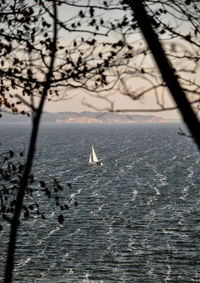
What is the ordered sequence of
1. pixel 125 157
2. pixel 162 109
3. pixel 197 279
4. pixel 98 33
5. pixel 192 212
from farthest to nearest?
pixel 125 157
pixel 192 212
pixel 197 279
pixel 98 33
pixel 162 109

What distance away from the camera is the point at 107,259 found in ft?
204

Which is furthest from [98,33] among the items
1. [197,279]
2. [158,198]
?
[158,198]

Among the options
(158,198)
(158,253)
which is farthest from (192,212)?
(158,253)

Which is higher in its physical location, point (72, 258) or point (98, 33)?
point (98, 33)

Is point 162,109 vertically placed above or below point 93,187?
above

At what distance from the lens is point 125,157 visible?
536 ft

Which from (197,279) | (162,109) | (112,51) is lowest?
(197,279)

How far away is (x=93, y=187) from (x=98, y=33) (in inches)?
3652

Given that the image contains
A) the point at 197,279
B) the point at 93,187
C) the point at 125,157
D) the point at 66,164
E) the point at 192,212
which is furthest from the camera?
the point at 125,157

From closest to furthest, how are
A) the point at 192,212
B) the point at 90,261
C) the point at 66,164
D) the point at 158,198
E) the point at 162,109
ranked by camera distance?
the point at 162,109 < the point at 90,261 < the point at 192,212 < the point at 158,198 < the point at 66,164

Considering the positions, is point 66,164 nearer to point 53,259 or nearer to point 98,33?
point 53,259

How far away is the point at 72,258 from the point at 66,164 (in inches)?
3225

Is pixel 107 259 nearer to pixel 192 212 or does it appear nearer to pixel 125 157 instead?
pixel 192 212

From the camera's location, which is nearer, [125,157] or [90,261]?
[90,261]
